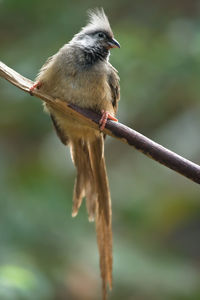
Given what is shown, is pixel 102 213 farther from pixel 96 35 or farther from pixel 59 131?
pixel 96 35

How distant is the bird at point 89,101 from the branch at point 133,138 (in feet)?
0.62

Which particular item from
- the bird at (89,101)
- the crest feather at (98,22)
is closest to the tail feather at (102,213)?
the bird at (89,101)

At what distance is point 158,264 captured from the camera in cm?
506

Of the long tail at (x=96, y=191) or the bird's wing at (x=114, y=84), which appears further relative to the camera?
the bird's wing at (x=114, y=84)

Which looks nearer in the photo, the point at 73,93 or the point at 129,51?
the point at 73,93

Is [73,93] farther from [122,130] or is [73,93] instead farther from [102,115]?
[122,130]

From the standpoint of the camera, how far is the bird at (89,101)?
12.7ft

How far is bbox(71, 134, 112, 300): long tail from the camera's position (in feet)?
12.3

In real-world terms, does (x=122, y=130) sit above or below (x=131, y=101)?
below

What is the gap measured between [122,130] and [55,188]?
7.32 feet

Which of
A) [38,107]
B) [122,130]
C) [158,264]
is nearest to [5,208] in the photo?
[38,107]

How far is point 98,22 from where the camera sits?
14.9 feet

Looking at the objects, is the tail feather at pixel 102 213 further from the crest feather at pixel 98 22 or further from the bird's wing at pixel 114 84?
the crest feather at pixel 98 22

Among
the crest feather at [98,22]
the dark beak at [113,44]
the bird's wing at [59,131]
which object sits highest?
the crest feather at [98,22]
